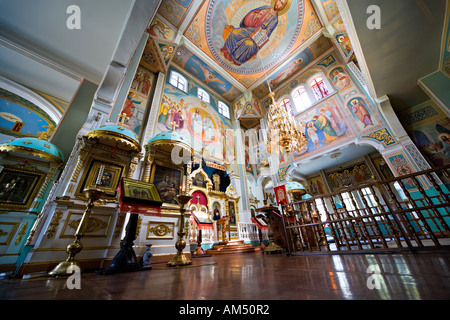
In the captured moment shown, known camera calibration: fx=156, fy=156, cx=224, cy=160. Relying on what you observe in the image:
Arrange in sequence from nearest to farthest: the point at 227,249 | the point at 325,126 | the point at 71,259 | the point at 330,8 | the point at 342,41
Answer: the point at 71,259 < the point at 227,249 < the point at 342,41 < the point at 330,8 < the point at 325,126

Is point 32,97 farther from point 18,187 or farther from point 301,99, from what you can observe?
point 301,99

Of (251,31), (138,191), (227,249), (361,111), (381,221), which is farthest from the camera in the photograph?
(251,31)

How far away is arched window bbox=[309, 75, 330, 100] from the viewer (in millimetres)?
8961

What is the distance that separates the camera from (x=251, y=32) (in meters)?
8.89

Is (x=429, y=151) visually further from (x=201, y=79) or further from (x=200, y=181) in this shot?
(x=201, y=79)

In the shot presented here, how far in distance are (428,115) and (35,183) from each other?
1289cm

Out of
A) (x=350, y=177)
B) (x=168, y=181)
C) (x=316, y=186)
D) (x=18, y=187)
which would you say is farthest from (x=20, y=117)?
(x=350, y=177)

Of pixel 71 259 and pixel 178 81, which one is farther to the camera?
pixel 178 81

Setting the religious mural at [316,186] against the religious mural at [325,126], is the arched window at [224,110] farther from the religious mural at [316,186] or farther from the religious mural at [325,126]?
the religious mural at [316,186]

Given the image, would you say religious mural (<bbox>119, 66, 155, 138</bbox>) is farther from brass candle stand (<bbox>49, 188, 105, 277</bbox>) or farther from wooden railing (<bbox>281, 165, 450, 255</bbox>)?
wooden railing (<bbox>281, 165, 450, 255</bbox>)

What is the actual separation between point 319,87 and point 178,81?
26.8 ft

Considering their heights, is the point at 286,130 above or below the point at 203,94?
below

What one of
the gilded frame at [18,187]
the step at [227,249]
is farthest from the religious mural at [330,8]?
the gilded frame at [18,187]

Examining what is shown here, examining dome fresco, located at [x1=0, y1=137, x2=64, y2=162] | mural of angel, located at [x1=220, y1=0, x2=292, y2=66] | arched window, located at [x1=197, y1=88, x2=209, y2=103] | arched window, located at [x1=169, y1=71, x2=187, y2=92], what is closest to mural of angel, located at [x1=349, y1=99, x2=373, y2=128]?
mural of angel, located at [x1=220, y1=0, x2=292, y2=66]
